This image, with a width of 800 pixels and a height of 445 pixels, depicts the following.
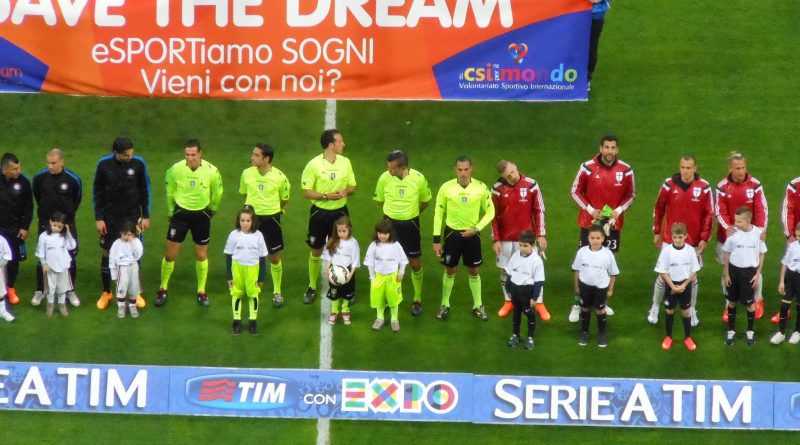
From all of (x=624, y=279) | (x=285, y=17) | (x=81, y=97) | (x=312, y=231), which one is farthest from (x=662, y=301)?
(x=81, y=97)

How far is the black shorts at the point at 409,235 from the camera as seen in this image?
18672 millimetres

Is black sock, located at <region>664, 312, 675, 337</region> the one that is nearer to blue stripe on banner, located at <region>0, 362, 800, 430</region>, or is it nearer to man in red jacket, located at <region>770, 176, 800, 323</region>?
blue stripe on banner, located at <region>0, 362, 800, 430</region>

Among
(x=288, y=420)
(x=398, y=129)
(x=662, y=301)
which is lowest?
(x=288, y=420)

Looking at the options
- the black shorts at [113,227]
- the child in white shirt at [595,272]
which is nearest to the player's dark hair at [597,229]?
the child in white shirt at [595,272]

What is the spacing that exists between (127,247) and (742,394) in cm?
727

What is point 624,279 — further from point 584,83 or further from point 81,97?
point 81,97

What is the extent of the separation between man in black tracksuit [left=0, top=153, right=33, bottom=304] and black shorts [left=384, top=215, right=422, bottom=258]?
4.30 m

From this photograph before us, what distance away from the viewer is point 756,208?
18.5 metres

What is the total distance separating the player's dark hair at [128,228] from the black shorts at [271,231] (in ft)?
4.84

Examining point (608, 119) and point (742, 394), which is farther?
point (608, 119)

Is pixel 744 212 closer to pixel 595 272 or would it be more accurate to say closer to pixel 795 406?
pixel 595 272

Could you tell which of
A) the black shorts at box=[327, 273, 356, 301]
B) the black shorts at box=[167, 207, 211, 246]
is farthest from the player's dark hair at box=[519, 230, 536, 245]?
the black shorts at box=[167, 207, 211, 246]

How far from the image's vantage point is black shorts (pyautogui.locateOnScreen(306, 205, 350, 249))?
61.8ft

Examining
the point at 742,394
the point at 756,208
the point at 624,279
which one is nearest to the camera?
the point at 742,394
